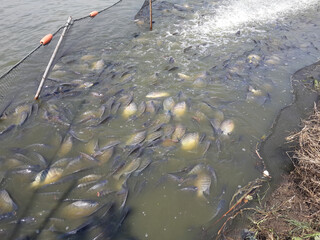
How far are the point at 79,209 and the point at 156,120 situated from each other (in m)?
2.34

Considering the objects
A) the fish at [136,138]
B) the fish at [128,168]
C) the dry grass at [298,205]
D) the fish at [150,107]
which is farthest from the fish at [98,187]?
the dry grass at [298,205]

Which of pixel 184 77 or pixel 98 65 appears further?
pixel 98 65

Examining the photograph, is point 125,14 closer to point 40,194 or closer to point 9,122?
point 9,122

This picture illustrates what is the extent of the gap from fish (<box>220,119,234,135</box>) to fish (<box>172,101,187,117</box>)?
92 centimetres

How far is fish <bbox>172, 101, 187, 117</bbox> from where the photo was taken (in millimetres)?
5090

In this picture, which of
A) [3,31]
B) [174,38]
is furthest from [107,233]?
[3,31]

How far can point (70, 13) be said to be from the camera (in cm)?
1064

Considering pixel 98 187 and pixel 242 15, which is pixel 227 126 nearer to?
pixel 98 187

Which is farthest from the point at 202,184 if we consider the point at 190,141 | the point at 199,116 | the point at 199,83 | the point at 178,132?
the point at 199,83

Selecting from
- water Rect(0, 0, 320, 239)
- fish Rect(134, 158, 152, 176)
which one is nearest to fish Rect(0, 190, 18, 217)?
water Rect(0, 0, 320, 239)

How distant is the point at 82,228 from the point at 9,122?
319cm

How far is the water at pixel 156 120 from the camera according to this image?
3352 mm

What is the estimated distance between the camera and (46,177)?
12.2 ft

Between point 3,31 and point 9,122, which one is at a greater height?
point 3,31
